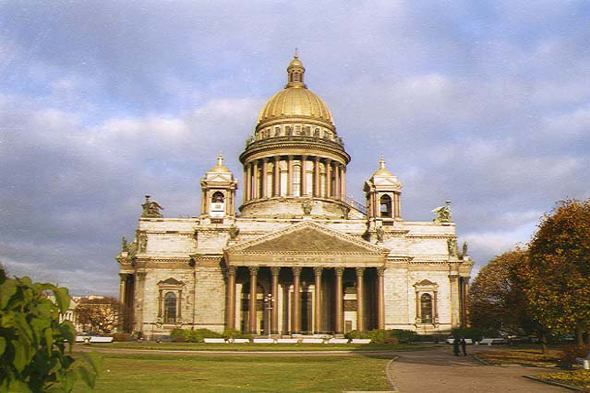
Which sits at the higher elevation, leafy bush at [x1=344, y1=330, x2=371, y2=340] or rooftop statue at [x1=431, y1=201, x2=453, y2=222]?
rooftop statue at [x1=431, y1=201, x2=453, y2=222]

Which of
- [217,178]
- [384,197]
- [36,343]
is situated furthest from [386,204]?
[36,343]

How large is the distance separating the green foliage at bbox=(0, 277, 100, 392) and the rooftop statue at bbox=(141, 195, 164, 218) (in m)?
72.4

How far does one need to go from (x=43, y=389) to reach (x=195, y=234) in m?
68.9

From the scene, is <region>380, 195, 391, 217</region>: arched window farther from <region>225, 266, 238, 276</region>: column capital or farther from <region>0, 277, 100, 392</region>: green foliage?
<region>0, 277, 100, 392</region>: green foliage

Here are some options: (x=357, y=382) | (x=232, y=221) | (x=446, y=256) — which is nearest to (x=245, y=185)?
(x=232, y=221)

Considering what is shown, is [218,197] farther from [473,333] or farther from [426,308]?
[473,333]

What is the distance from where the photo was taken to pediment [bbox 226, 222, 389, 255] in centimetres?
6525

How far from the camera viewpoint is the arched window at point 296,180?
8344cm

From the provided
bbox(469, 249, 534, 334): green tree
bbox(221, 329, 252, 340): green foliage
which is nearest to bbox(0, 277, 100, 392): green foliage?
bbox(469, 249, 534, 334): green tree

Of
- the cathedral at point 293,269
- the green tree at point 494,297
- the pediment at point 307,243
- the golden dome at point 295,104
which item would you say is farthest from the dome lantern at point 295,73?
the green tree at point 494,297

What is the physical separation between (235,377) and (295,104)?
68.6 meters

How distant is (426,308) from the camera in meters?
72.4

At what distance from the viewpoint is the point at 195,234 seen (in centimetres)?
7269

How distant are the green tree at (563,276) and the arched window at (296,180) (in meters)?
50.5
